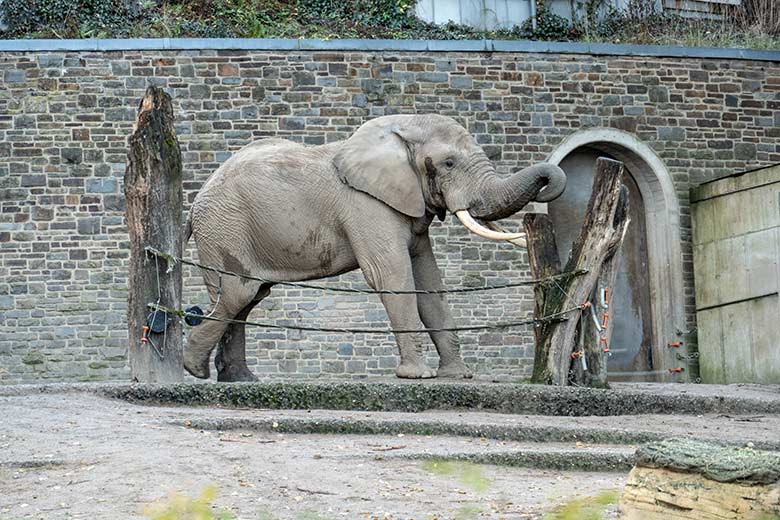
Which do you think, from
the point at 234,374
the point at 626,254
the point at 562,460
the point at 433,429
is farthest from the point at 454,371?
A: the point at 626,254

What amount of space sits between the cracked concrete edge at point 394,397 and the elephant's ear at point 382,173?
5.99ft

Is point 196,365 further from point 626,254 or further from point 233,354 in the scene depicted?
point 626,254

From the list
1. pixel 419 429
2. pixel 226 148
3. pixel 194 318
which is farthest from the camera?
pixel 226 148

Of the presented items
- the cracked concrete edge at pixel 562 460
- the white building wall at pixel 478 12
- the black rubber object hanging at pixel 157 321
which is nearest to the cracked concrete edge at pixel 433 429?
the cracked concrete edge at pixel 562 460

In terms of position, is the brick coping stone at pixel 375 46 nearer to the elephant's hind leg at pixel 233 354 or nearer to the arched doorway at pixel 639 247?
the arched doorway at pixel 639 247

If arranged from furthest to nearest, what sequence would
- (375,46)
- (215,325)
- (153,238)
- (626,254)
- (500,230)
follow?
(626,254) < (375,46) < (500,230) < (215,325) < (153,238)

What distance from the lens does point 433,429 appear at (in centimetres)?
1007

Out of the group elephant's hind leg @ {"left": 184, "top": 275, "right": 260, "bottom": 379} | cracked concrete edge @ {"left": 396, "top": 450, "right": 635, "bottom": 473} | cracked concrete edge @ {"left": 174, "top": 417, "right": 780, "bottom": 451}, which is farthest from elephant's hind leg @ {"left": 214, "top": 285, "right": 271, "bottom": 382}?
cracked concrete edge @ {"left": 396, "top": 450, "right": 635, "bottom": 473}

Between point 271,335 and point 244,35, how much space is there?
407 cm

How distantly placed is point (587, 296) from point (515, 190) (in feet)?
3.31

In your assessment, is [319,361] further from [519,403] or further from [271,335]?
[519,403]

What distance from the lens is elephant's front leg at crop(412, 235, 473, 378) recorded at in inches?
517

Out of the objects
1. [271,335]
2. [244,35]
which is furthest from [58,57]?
[271,335]

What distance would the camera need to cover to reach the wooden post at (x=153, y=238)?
1175cm
